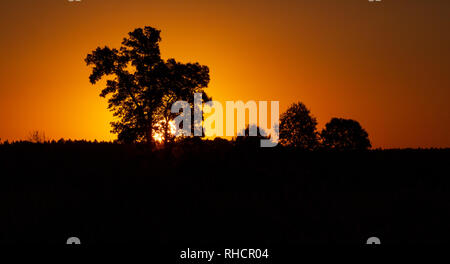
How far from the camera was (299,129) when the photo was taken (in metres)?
67.6

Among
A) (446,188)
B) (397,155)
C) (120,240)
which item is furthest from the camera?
(397,155)

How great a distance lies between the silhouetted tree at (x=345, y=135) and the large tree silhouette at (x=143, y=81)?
35.2 metres

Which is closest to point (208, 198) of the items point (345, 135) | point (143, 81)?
point (143, 81)

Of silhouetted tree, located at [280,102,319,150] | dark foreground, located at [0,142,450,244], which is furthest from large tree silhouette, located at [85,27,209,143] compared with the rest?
silhouetted tree, located at [280,102,319,150]

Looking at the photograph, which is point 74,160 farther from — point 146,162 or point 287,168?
point 287,168

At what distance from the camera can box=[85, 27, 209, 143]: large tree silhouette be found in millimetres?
34688

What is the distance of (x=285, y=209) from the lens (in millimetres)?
15445

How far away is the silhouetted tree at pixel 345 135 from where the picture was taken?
2527 inches

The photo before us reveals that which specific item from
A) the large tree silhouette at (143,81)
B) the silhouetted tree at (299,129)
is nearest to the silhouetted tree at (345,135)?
the silhouetted tree at (299,129)

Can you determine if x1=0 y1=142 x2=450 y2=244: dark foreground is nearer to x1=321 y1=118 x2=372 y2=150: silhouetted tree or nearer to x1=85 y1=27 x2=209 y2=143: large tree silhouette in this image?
x1=85 y1=27 x2=209 y2=143: large tree silhouette

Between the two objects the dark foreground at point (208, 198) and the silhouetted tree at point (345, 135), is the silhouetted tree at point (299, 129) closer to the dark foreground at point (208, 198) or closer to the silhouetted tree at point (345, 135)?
the silhouetted tree at point (345, 135)
